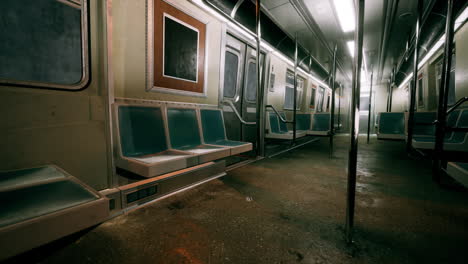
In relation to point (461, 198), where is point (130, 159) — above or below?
above

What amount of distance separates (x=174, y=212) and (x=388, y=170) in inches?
146

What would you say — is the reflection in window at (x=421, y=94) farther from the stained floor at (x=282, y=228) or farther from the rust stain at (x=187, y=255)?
the rust stain at (x=187, y=255)

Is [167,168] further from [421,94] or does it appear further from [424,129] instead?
[421,94]

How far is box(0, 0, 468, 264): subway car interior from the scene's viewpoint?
122cm

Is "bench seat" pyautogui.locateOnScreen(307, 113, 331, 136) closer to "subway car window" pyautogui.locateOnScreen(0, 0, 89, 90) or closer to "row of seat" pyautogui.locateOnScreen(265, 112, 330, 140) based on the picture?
"row of seat" pyautogui.locateOnScreen(265, 112, 330, 140)

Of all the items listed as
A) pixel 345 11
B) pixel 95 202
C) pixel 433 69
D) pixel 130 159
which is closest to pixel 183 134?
pixel 130 159

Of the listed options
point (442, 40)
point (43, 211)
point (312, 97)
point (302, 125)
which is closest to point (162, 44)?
point (43, 211)

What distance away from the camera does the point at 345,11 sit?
4.05m

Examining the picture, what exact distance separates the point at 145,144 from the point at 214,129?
1140 mm

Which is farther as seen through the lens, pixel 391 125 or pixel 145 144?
pixel 391 125

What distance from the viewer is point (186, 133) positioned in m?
2.54

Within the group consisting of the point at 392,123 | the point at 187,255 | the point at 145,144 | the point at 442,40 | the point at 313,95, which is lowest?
the point at 187,255

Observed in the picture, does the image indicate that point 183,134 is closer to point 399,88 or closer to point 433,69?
point 433,69

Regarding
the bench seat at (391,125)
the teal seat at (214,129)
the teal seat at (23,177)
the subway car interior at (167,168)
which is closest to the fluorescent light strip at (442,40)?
the subway car interior at (167,168)
